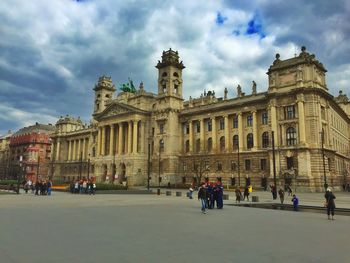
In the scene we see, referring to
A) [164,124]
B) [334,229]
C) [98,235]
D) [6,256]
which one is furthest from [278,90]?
[6,256]

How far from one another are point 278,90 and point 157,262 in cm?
5795

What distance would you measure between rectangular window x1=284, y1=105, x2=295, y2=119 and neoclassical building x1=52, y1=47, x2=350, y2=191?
0.60ft

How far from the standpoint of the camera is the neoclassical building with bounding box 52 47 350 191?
191 ft

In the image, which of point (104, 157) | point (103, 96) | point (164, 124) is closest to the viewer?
point (164, 124)

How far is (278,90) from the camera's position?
62.1 m

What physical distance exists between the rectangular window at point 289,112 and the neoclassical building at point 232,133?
183 millimetres

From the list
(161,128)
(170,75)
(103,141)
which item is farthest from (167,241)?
(103,141)

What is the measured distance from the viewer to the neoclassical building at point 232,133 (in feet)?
191

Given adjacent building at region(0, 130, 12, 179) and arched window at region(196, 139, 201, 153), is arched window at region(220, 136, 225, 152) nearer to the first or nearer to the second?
arched window at region(196, 139, 201, 153)

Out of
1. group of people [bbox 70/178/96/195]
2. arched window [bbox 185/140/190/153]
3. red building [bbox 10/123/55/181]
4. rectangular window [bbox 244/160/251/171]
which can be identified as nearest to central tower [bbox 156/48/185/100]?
arched window [bbox 185/140/190/153]

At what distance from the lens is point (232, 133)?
71688 millimetres

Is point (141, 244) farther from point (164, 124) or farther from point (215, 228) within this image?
point (164, 124)

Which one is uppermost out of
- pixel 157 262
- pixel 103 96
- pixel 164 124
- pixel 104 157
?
pixel 103 96

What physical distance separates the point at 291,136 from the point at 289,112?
4485 mm
